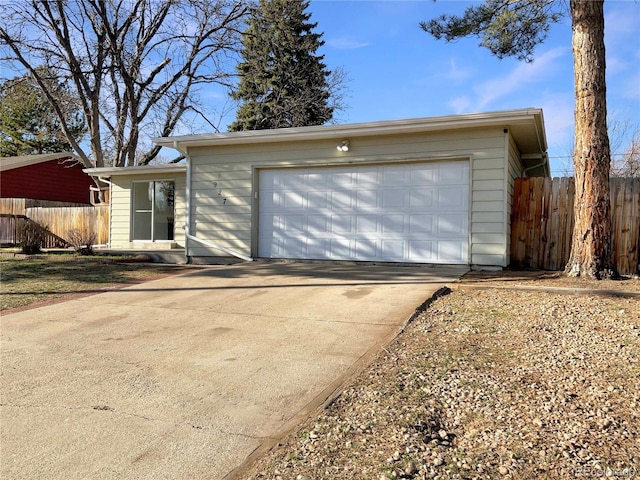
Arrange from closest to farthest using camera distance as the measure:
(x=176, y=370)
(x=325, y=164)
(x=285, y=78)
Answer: (x=176, y=370), (x=325, y=164), (x=285, y=78)

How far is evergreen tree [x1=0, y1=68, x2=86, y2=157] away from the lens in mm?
17250

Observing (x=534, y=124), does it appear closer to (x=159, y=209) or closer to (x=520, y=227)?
(x=520, y=227)

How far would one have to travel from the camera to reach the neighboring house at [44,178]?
2273 cm

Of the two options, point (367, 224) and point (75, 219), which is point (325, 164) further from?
point (75, 219)

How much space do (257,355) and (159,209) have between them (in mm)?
11048

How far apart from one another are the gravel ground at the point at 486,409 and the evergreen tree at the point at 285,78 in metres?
19.5

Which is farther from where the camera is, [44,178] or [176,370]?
[44,178]

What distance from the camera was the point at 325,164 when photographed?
9.84 m

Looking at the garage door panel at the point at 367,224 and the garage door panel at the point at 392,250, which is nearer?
the garage door panel at the point at 392,250

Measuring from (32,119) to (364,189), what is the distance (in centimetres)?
3030

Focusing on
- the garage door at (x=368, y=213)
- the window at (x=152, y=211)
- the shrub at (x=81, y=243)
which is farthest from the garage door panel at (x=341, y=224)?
the shrub at (x=81, y=243)

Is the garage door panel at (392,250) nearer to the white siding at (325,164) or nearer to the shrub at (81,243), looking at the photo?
the white siding at (325,164)

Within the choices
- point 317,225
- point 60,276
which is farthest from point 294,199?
point 60,276

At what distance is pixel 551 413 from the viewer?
2732 millimetres
